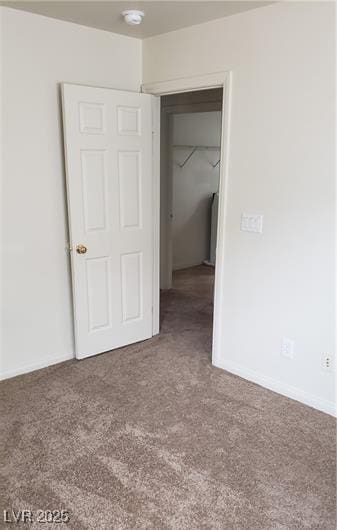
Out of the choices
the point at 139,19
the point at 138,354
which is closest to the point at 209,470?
the point at 138,354

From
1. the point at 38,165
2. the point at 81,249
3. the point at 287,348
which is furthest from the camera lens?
the point at 81,249

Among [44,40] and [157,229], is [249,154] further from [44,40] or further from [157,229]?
[44,40]

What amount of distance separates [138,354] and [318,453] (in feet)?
5.12

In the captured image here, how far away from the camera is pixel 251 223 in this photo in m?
2.71

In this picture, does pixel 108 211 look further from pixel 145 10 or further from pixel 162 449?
pixel 162 449

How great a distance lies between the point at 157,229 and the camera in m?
3.49

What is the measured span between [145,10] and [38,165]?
3.89 feet

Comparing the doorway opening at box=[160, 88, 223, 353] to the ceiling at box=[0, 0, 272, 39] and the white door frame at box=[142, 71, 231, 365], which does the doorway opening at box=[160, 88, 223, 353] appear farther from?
the ceiling at box=[0, 0, 272, 39]

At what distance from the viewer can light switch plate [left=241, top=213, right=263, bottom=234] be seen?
8.72ft

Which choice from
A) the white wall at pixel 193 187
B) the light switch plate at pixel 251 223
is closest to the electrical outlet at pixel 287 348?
the light switch plate at pixel 251 223

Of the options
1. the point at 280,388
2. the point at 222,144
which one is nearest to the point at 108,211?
the point at 222,144

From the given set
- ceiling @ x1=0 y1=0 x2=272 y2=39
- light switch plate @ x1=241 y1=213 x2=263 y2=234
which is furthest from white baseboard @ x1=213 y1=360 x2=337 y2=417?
ceiling @ x1=0 y1=0 x2=272 y2=39

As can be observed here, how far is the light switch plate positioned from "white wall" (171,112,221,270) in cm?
320

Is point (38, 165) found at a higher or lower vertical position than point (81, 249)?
higher
